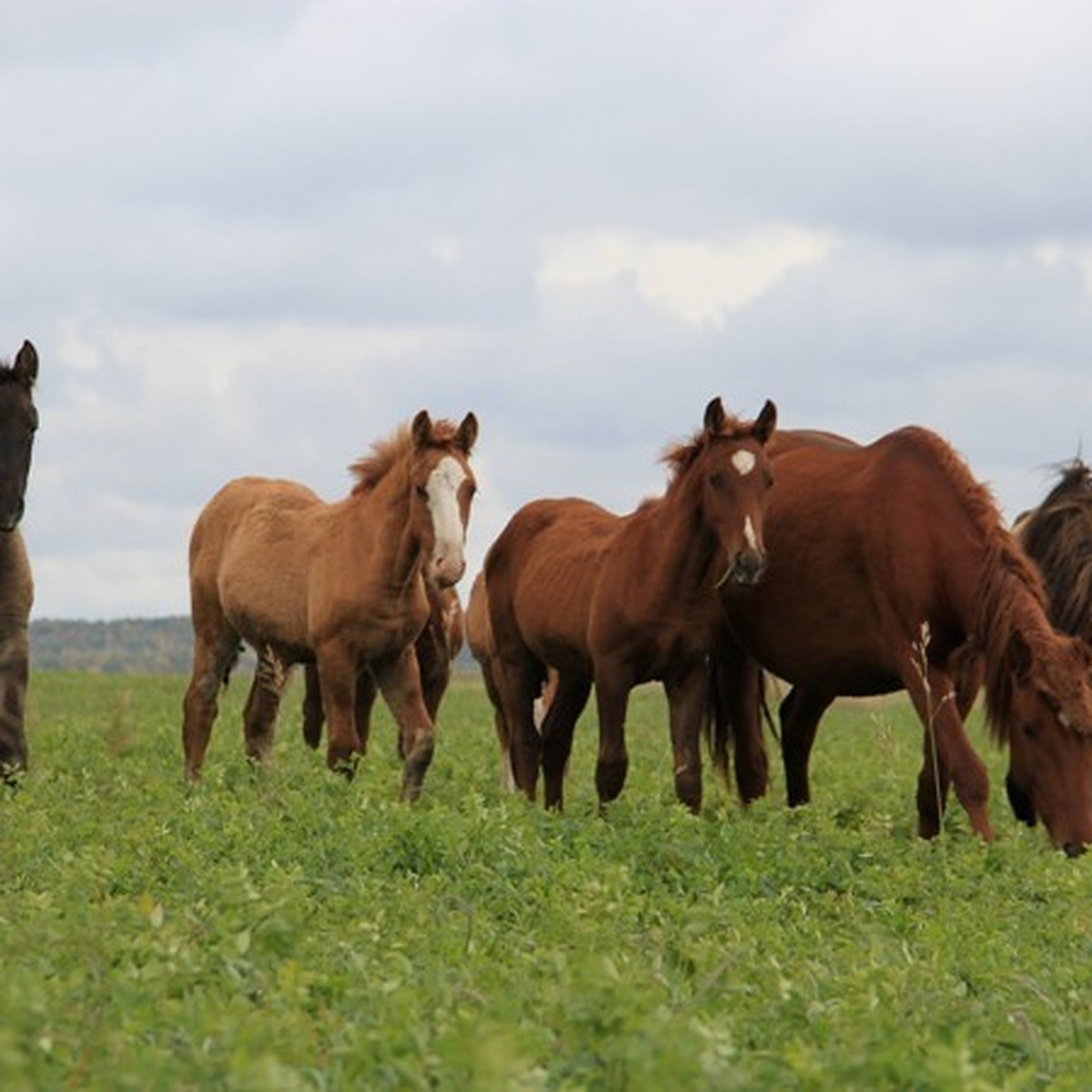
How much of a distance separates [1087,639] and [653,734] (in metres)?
16.7

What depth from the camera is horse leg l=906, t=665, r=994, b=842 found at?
511 inches

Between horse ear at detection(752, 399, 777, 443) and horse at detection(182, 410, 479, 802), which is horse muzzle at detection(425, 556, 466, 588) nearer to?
horse at detection(182, 410, 479, 802)

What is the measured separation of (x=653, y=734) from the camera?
31.2 m

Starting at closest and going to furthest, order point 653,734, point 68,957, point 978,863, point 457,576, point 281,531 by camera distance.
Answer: point 68,957 < point 978,863 < point 457,576 < point 281,531 < point 653,734

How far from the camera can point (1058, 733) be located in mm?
12352

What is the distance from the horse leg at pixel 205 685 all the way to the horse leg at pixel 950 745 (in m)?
6.42

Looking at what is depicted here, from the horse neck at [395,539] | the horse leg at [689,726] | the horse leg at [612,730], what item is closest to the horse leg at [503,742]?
the horse leg at [612,730]

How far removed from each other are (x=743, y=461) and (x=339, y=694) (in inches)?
130

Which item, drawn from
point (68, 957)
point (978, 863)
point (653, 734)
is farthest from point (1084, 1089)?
point (653, 734)

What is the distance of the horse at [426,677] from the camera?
1784cm

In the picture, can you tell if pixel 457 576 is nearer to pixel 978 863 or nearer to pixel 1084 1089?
pixel 978 863

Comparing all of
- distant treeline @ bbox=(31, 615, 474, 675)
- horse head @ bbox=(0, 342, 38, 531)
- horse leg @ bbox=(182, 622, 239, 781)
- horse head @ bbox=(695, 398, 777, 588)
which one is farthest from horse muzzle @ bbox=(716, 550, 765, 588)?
distant treeline @ bbox=(31, 615, 474, 675)

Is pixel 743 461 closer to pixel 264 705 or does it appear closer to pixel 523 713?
pixel 523 713

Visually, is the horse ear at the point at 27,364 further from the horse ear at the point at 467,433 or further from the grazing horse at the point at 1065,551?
the grazing horse at the point at 1065,551
